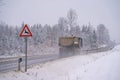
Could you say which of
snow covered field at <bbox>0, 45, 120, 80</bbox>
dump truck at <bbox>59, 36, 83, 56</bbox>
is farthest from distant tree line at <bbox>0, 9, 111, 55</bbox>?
snow covered field at <bbox>0, 45, 120, 80</bbox>

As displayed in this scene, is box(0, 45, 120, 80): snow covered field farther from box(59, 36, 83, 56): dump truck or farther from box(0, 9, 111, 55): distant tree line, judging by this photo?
box(0, 9, 111, 55): distant tree line

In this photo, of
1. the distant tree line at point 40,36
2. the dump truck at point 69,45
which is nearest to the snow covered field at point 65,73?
the dump truck at point 69,45

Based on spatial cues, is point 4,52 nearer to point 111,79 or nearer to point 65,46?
point 65,46

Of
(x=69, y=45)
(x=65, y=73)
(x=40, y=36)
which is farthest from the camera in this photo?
(x=40, y=36)

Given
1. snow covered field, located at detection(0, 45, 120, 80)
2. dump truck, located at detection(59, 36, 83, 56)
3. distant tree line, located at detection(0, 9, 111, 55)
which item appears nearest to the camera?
snow covered field, located at detection(0, 45, 120, 80)

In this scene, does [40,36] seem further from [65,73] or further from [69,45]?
[65,73]

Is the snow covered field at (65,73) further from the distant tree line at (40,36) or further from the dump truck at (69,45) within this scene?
the distant tree line at (40,36)

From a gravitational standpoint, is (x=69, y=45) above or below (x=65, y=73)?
above

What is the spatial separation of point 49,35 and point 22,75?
61771 millimetres

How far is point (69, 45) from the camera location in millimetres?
27250

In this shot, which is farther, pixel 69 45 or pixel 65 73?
pixel 69 45

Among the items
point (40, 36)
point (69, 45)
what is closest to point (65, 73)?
point (69, 45)

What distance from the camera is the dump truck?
88.5 ft

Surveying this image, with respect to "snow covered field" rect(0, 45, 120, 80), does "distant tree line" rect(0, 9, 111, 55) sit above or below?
above
